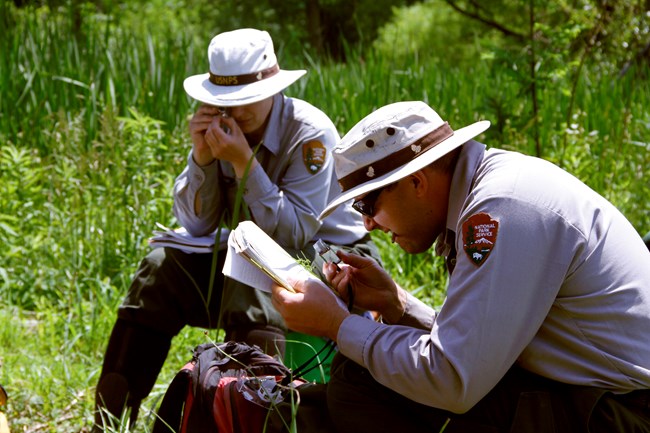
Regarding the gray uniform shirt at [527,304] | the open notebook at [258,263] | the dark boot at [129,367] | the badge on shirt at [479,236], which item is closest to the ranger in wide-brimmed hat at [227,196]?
the dark boot at [129,367]

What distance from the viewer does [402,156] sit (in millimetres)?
2186

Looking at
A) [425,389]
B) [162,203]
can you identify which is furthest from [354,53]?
[425,389]

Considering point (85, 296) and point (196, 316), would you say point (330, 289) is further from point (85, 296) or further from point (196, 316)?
point (85, 296)

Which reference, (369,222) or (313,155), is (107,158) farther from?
(369,222)

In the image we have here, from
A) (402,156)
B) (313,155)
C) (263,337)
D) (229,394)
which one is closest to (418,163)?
(402,156)

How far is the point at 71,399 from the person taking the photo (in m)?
3.65

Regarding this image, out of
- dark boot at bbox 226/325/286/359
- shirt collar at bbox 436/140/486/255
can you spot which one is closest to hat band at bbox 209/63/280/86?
dark boot at bbox 226/325/286/359

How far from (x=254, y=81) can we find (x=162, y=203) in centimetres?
156

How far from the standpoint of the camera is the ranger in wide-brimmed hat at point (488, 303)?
1.97 meters

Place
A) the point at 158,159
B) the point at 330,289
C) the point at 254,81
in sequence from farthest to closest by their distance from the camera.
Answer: the point at 158,159
the point at 254,81
the point at 330,289

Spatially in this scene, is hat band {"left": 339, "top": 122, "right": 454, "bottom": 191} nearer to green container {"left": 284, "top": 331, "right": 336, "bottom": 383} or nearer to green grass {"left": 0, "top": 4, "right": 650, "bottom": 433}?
green container {"left": 284, "top": 331, "right": 336, "bottom": 383}

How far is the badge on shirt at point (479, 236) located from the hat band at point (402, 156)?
0.79 feet

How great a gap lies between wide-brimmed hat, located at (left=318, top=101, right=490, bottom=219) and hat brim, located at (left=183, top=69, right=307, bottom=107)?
120 cm

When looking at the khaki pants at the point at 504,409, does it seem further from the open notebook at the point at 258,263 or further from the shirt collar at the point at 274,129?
the shirt collar at the point at 274,129
